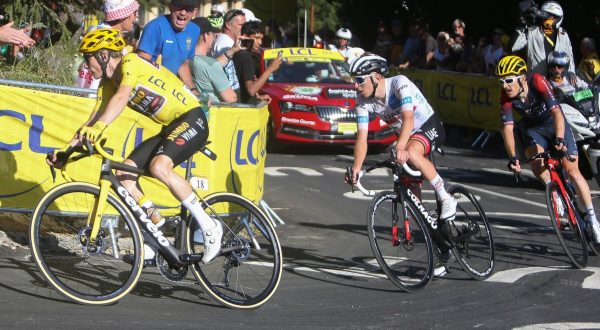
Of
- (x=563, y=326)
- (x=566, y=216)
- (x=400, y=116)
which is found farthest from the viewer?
(x=566, y=216)

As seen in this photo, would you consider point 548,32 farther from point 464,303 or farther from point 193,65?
point 464,303

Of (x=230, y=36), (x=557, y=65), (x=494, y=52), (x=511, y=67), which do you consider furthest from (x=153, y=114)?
(x=494, y=52)

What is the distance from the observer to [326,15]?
5172 centimetres

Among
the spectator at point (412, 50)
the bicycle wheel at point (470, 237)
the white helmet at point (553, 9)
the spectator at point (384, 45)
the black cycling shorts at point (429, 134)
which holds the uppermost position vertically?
the black cycling shorts at point (429, 134)

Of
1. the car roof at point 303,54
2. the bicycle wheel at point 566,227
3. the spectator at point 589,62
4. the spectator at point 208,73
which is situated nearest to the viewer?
the bicycle wheel at point 566,227

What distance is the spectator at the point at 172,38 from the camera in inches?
442

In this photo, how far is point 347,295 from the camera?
939 cm

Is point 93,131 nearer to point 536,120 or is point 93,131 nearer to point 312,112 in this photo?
point 536,120

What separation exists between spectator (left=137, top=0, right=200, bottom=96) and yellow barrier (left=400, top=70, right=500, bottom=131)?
11987 millimetres

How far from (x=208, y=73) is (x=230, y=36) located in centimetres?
172

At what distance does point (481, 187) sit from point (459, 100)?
8.16m

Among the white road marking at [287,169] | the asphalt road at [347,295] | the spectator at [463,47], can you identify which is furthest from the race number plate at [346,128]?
the asphalt road at [347,295]

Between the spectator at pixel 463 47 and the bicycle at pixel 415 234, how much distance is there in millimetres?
15534

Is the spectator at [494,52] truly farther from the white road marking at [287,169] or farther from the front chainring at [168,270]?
the front chainring at [168,270]
